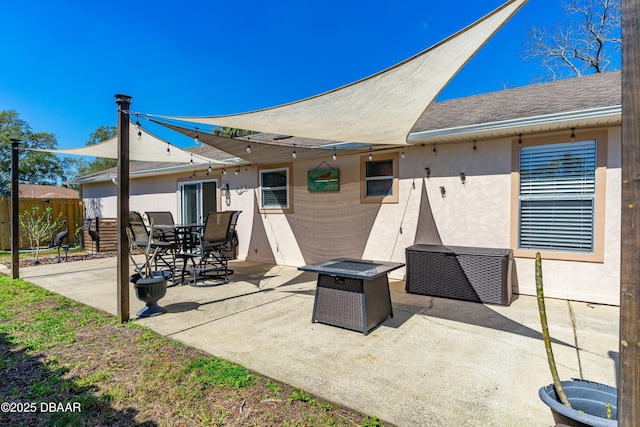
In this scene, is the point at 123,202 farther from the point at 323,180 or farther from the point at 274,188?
the point at 274,188

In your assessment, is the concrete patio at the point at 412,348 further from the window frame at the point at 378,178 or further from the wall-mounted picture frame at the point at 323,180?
the wall-mounted picture frame at the point at 323,180

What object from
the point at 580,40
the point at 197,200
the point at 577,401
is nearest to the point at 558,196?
the point at 577,401

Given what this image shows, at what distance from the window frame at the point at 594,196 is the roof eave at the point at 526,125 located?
150 mm

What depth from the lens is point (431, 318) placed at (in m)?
3.93

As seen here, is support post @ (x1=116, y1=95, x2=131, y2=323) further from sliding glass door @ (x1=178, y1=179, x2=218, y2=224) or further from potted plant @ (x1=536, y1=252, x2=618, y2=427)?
sliding glass door @ (x1=178, y1=179, x2=218, y2=224)

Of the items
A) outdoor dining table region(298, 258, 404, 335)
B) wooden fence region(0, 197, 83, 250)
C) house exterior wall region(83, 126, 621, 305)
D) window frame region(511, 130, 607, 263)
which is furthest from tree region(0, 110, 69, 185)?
window frame region(511, 130, 607, 263)

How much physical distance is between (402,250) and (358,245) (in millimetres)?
907

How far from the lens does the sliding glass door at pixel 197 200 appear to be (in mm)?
8977

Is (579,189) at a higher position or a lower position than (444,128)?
lower

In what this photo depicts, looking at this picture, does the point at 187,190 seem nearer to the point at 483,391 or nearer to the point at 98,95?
the point at 483,391

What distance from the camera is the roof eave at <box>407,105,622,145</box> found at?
3982mm

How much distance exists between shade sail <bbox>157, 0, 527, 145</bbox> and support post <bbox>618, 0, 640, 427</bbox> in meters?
1.34

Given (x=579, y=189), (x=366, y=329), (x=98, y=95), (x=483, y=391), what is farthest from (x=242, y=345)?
(x=98, y=95)

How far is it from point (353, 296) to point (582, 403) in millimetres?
2147
